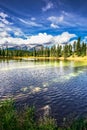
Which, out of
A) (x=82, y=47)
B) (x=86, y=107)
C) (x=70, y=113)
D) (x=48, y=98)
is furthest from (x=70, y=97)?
(x=82, y=47)

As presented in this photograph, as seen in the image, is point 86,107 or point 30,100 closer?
point 86,107

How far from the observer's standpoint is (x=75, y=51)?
157 m

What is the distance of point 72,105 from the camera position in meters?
18.5

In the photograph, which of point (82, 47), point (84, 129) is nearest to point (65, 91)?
point (84, 129)

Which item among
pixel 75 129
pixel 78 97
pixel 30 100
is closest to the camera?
pixel 75 129

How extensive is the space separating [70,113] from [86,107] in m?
2.45

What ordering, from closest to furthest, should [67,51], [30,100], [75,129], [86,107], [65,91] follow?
[75,129]
[86,107]
[30,100]
[65,91]
[67,51]

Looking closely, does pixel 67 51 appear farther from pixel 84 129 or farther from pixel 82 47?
pixel 84 129

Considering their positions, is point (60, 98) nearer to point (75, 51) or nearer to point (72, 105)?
point (72, 105)

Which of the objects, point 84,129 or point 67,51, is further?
point 67,51

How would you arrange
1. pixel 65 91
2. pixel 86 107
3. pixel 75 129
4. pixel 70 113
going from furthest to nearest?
pixel 65 91 < pixel 86 107 < pixel 70 113 < pixel 75 129

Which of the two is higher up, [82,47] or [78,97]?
[82,47]

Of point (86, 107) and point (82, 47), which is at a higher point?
point (82, 47)

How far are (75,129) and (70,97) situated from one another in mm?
11202
